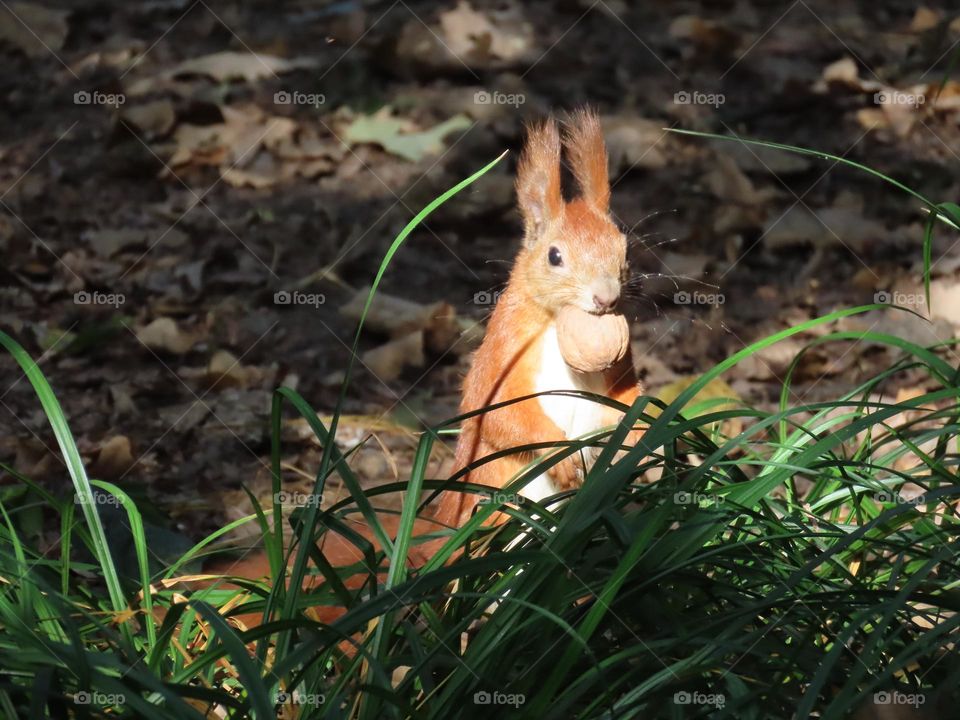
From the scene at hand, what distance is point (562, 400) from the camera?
2.85 m

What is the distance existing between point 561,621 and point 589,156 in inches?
49.9

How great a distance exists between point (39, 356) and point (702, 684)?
340cm

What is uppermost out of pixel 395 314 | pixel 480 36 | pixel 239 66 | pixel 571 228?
pixel 480 36

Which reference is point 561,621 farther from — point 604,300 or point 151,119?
point 151,119

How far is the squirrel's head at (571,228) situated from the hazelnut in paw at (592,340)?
3 cm

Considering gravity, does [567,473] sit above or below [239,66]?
below

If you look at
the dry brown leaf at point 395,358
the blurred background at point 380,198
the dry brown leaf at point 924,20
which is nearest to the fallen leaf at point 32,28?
the blurred background at point 380,198

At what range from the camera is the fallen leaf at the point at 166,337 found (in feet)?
15.7

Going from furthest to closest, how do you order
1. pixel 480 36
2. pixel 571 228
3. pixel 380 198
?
1. pixel 480 36
2. pixel 380 198
3. pixel 571 228

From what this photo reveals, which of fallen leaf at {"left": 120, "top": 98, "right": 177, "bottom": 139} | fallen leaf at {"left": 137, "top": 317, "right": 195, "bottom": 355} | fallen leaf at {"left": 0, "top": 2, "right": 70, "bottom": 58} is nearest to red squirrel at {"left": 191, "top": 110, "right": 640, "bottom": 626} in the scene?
fallen leaf at {"left": 137, "top": 317, "right": 195, "bottom": 355}

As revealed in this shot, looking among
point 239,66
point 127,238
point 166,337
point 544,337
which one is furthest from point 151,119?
point 544,337

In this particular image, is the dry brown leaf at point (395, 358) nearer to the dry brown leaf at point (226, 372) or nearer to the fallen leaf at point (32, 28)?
the dry brown leaf at point (226, 372)

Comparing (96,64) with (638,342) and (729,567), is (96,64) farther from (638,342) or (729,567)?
(729,567)

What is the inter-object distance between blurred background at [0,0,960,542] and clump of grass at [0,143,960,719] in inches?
52.1
